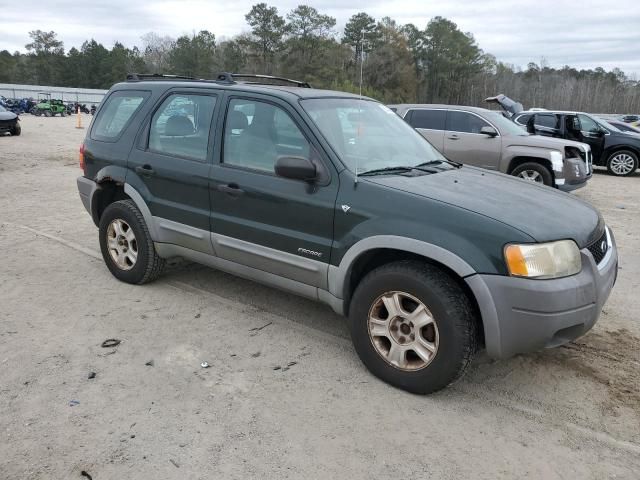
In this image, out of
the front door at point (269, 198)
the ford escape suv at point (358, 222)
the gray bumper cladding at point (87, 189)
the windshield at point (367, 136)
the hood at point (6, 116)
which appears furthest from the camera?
the hood at point (6, 116)

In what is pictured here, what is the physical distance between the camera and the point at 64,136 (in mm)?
21609

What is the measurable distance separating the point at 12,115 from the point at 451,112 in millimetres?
16727

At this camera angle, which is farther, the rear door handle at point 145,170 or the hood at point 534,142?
the hood at point 534,142

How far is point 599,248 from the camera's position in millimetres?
3428

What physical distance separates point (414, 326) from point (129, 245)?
293cm

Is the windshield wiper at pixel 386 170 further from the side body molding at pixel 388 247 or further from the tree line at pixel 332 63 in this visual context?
the tree line at pixel 332 63

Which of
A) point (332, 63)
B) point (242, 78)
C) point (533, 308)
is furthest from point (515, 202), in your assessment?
point (332, 63)

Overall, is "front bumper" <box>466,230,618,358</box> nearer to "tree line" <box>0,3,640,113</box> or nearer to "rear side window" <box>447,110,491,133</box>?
"rear side window" <box>447,110,491,133</box>

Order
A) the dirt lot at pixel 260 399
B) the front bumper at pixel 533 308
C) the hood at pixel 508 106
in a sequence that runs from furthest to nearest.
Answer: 1. the hood at pixel 508 106
2. the front bumper at pixel 533 308
3. the dirt lot at pixel 260 399

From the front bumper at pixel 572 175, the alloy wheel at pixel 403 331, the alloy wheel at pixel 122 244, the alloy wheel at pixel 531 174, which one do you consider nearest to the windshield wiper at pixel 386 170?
the alloy wheel at pixel 403 331

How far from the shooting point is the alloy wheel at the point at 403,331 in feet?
10.5

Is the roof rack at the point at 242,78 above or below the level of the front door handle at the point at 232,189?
above

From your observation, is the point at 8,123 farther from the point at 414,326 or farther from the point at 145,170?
the point at 414,326

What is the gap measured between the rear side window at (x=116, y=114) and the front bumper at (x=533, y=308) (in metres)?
3.45
